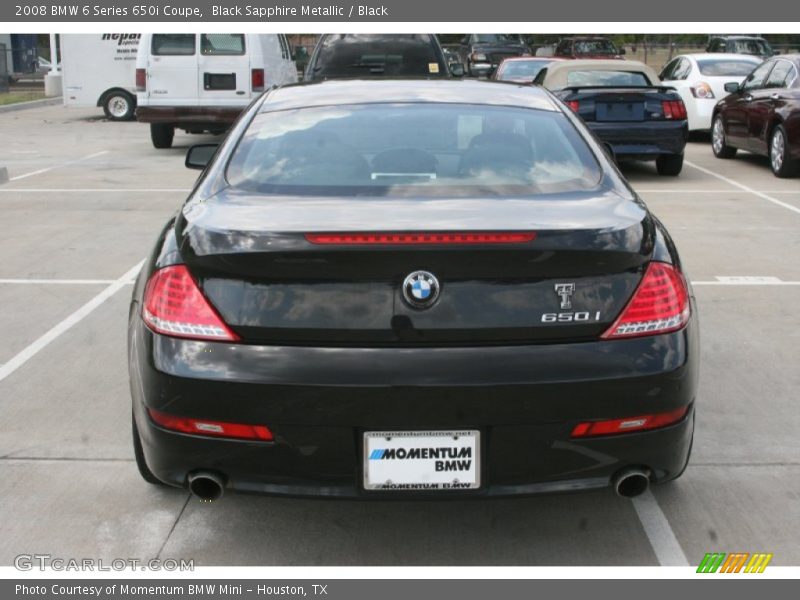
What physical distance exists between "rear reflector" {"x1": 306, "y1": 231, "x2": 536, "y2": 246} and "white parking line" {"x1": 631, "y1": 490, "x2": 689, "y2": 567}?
1236mm

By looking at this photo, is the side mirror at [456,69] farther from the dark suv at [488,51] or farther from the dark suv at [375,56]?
the dark suv at [488,51]

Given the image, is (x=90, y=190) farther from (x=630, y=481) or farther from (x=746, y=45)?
(x=746, y=45)

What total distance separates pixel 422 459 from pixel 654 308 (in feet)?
2.75

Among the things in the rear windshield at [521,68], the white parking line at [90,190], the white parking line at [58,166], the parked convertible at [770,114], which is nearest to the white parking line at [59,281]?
the white parking line at [90,190]

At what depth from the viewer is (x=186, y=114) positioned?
54.7ft

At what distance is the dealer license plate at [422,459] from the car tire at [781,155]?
11219 millimetres

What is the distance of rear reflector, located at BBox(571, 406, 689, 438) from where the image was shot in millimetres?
3328

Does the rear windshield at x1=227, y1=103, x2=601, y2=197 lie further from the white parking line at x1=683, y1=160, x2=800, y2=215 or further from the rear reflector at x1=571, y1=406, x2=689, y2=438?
the white parking line at x1=683, y1=160, x2=800, y2=215

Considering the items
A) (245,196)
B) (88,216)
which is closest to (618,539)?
(245,196)

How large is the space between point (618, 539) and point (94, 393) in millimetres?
2755

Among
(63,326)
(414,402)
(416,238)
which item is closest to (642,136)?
(63,326)

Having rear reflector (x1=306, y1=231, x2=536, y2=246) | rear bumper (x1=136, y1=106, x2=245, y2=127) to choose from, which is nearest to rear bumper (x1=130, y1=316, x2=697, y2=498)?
rear reflector (x1=306, y1=231, x2=536, y2=246)

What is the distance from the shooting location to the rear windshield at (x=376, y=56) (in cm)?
1630
